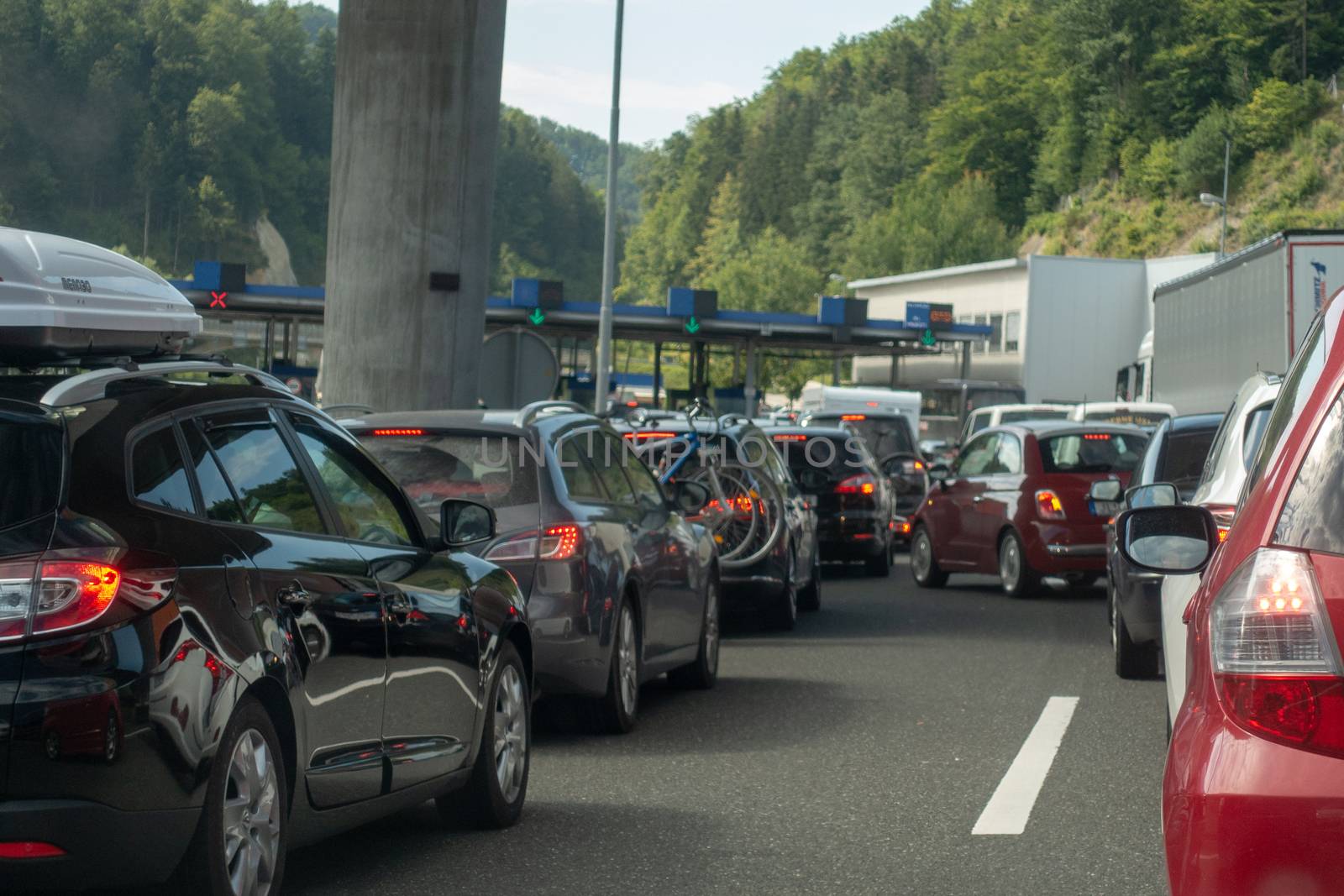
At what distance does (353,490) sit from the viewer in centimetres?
609

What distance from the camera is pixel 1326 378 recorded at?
345 centimetres

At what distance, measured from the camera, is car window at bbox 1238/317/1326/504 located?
3.58 m

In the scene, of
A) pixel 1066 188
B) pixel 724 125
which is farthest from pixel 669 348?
pixel 724 125

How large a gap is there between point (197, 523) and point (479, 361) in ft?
48.2

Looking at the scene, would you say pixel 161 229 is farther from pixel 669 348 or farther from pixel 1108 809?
pixel 1108 809

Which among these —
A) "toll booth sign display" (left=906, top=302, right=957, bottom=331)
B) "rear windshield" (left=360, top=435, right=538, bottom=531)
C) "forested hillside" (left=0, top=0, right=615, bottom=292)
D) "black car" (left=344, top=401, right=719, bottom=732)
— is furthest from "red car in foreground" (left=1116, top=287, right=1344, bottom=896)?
"toll booth sign display" (left=906, top=302, right=957, bottom=331)

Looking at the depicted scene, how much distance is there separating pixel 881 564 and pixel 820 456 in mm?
1714

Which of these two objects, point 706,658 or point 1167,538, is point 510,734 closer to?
point 1167,538

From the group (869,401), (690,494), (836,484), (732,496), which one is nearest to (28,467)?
(690,494)

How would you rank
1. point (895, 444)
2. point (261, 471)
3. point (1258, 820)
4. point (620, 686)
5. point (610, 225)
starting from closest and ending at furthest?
point (1258, 820) < point (261, 471) < point (620, 686) < point (895, 444) < point (610, 225)

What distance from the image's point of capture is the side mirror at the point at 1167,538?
4.68 meters

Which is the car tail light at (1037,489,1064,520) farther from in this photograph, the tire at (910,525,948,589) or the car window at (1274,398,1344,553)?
the car window at (1274,398,1344,553)

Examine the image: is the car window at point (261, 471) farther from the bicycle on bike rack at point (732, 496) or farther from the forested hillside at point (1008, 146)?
the forested hillside at point (1008, 146)

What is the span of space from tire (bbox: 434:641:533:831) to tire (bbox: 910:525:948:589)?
12476mm
